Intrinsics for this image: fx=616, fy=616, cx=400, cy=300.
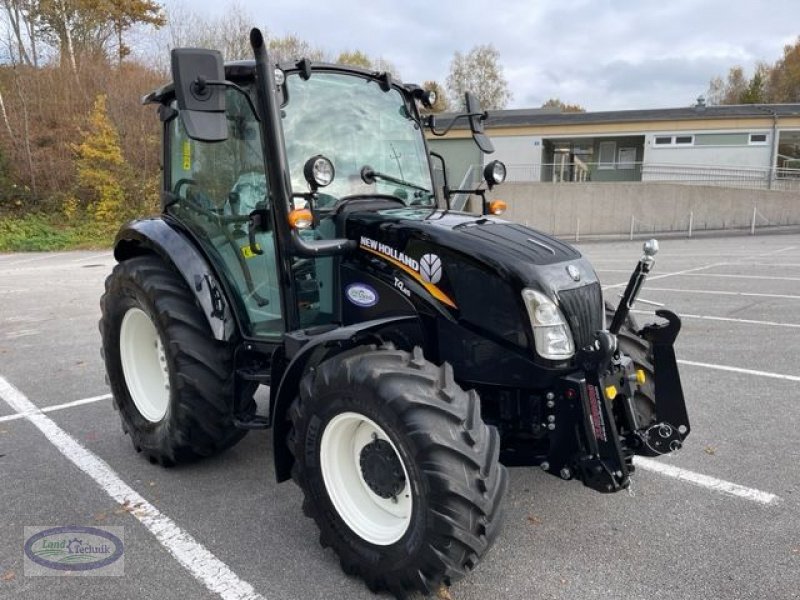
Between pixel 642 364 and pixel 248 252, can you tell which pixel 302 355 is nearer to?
pixel 248 252

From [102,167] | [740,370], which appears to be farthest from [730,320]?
[102,167]

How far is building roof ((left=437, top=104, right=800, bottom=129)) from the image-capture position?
2584 centimetres

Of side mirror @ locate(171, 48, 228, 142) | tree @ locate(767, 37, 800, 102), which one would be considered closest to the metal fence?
side mirror @ locate(171, 48, 228, 142)

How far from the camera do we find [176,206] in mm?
4121

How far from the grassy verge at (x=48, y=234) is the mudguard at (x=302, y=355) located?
1966cm

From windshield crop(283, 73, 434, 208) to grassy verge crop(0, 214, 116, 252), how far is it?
19.2 metres

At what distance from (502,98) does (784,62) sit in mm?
23951

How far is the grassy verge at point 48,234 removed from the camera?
64.7 ft

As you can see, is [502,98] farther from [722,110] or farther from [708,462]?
[708,462]

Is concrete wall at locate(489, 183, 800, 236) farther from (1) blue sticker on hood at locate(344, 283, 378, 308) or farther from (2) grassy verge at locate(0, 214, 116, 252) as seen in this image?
(1) blue sticker on hood at locate(344, 283, 378, 308)

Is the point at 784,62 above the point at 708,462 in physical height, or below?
above

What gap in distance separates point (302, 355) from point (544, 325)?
1075mm

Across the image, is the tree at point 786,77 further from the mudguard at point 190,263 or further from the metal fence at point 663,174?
the mudguard at point 190,263

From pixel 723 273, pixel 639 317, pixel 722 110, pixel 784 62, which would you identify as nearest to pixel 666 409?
pixel 639 317
